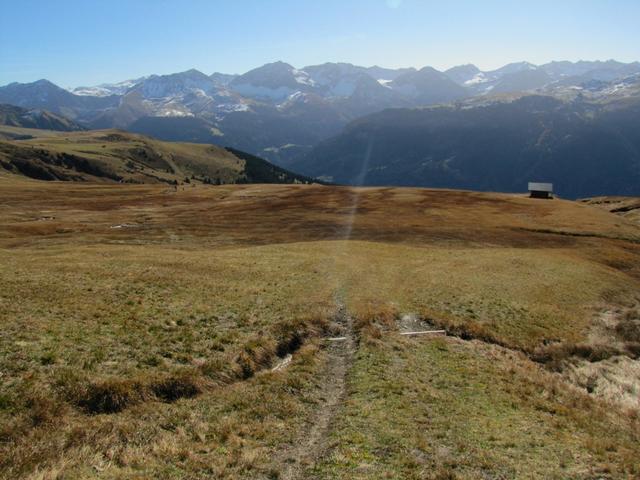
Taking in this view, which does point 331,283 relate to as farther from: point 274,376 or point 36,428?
point 36,428

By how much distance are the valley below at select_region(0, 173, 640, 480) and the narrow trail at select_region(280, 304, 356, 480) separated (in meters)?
0.11

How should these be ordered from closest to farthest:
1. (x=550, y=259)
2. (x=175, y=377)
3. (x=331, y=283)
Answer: (x=175, y=377) < (x=331, y=283) < (x=550, y=259)

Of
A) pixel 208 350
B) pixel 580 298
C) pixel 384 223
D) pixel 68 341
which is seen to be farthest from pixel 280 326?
pixel 384 223

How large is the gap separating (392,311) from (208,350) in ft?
57.0

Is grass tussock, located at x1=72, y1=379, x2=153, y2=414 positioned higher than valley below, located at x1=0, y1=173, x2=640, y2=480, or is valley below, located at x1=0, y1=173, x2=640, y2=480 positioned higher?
grass tussock, located at x1=72, y1=379, x2=153, y2=414

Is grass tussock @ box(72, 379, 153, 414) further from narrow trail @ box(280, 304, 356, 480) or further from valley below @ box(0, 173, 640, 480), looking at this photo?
narrow trail @ box(280, 304, 356, 480)

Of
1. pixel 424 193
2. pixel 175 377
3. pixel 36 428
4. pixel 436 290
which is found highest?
pixel 36 428

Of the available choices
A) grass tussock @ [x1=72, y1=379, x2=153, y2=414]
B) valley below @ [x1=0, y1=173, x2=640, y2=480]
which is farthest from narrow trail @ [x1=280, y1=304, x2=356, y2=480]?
grass tussock @ [x1=72, y1=379, x2=153, y2=414]

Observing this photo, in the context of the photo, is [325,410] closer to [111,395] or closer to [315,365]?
[315,365]

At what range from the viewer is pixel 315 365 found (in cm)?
2834

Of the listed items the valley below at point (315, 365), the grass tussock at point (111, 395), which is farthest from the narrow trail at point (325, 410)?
the grass tussock at point (111, 395)

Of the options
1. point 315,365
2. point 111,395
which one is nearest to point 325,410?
point 315,365

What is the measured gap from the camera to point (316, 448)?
19.2 metres

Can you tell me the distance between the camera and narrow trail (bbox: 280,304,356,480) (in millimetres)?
17950
